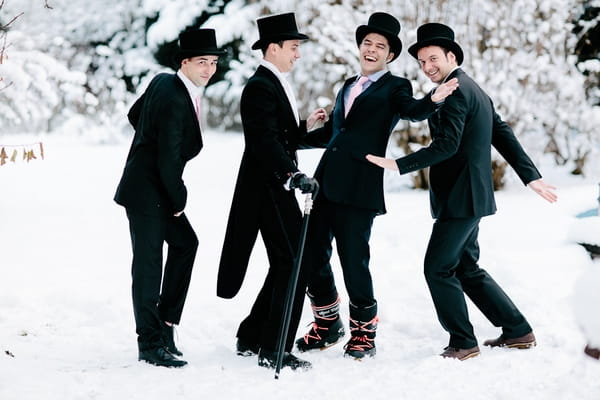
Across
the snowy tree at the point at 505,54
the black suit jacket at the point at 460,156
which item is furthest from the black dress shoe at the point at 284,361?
the snowy tree at the point at 505,54

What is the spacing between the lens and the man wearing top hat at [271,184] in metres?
4.23

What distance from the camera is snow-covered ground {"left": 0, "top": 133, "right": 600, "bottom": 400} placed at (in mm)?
3883

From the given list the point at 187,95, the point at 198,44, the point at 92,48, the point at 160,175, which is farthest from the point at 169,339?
the point at 92,48

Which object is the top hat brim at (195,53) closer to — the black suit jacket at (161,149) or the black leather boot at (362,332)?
the black suit jacket at (161,149)

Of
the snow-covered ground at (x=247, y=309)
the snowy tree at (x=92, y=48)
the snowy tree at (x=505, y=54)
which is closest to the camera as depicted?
the snow-covered ground at (x=247, y=309)

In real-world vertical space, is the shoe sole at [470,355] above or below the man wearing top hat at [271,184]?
below

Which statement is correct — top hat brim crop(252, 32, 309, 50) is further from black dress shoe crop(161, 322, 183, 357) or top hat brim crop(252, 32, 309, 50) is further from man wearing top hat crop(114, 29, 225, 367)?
black dress shoe crop(161, 322, 183, 357)

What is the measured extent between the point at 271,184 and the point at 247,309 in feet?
5.04

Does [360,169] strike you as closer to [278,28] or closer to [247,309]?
[278,28]

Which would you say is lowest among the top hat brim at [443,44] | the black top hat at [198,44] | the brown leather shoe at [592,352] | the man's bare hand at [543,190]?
the brown leather shoe at [592,352]

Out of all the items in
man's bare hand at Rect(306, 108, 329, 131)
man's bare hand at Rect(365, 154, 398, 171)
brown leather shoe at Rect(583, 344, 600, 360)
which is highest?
man's bare hand at Rect(306, 108, 329, 131)

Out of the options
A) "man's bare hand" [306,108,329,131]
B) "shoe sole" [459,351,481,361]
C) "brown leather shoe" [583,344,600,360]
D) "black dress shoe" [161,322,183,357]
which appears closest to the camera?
"brown leather shoe" [583,344,600,360]

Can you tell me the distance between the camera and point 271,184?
14.2 ft

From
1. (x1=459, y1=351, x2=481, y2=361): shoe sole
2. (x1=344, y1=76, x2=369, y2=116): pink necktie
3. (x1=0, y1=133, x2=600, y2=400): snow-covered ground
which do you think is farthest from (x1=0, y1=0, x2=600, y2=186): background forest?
(x1=459, y1=351, x2=481, y2=361): shoe sole
